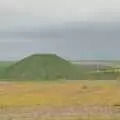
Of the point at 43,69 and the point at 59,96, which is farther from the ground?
the point at 59,96

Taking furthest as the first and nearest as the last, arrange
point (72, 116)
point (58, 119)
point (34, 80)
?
point (34, 80)
point (72, 116)
point (58, 119)

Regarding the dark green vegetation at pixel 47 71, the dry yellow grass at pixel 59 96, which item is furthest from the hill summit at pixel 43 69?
the dry yellow grass at pixel 59 96

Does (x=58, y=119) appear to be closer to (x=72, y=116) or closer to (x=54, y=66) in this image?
(x=72, y=116)

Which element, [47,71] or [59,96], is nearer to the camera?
[59,96]

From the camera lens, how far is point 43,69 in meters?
116

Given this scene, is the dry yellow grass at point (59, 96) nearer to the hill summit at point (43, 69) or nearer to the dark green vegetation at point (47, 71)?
the dark green vegetation at point (47, 71)

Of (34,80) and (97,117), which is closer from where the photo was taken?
(97,117)

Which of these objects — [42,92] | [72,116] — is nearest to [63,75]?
[42,92]

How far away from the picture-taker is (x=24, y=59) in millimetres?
124812

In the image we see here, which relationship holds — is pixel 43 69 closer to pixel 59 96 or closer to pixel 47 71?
pixel 47 71

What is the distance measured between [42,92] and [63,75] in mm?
39320

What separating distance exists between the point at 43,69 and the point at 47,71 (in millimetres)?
1613

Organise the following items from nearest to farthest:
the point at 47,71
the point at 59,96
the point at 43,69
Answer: the point at 59,96, the point at 47,71, the point at 43,69

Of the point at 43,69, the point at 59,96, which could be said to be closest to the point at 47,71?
the point at 43,69
